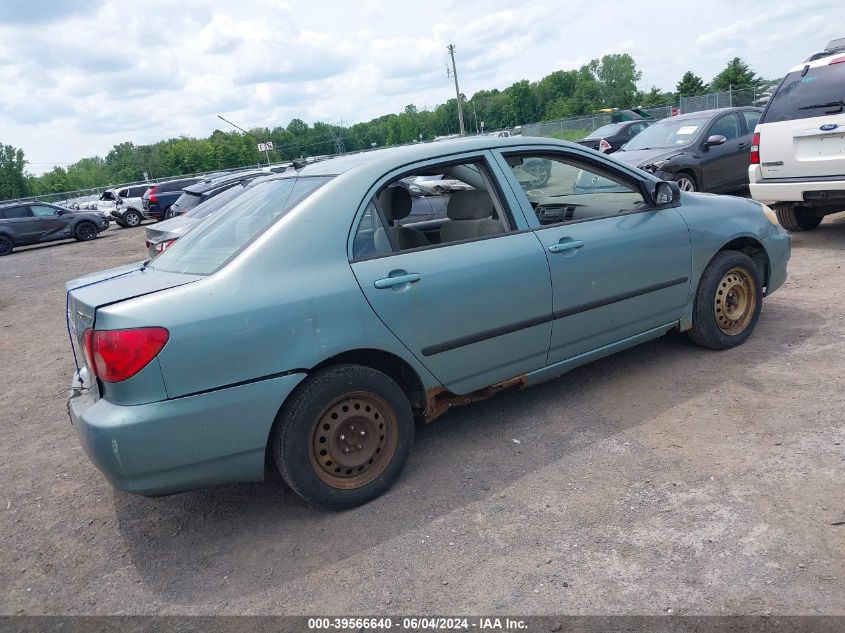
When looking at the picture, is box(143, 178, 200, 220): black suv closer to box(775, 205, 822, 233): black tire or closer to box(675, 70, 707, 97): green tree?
box(775, 205, 822, 233): black tire

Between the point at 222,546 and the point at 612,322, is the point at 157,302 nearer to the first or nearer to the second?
the point at 222,546

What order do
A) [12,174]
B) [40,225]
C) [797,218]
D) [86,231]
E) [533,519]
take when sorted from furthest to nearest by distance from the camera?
[12,174] → [86,231] → [40,225] → [797,218] → [533,519]

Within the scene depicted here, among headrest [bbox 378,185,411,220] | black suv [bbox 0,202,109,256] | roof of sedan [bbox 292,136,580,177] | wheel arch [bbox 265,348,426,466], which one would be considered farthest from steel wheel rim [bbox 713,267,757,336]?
black suv [bbox 0,202,109,256]

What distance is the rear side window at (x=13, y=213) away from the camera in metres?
22.5

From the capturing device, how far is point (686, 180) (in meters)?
11.0

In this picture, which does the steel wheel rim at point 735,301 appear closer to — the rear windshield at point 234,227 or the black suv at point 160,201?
the rear windshield at point 234,227

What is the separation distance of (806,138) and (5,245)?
22.6 m

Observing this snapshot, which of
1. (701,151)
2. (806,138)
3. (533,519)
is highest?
(806,138)

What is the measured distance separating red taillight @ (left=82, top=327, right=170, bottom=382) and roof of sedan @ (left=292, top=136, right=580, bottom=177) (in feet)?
4.29

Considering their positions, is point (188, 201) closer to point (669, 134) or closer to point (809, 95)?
A: point (669, 134)

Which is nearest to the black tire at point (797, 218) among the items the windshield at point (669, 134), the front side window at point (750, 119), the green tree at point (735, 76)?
the windshield at point (669, 134)

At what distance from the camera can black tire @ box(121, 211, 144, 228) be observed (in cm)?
2840

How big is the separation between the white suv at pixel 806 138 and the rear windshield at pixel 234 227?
20.1ft

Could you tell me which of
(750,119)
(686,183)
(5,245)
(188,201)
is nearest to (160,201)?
(5,245)
